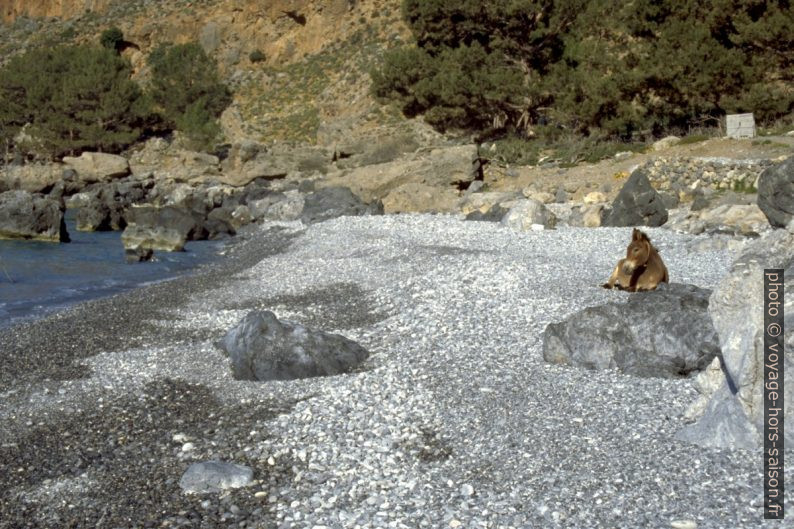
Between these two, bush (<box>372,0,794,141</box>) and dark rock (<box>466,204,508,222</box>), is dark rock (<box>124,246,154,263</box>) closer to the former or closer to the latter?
dark rock (<box>466,204,508,222</box>)

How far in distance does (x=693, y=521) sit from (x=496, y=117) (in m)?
36.7

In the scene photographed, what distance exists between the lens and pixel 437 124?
41344mm

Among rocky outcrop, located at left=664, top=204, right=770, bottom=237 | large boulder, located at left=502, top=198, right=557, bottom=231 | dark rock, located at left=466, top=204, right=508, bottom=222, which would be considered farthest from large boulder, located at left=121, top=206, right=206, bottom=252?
rocky outcrop, located at left=664, top=204, right=770, bottom=237

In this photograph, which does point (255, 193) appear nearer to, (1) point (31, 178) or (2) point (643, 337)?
(1) point (31, 178)

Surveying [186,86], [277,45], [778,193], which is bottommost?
[778,193]

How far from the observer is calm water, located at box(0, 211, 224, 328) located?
18.6 metres

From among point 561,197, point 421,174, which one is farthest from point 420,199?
point 561,197

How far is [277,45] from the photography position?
73.4m

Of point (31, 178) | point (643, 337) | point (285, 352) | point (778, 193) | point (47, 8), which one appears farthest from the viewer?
point (47, 8)

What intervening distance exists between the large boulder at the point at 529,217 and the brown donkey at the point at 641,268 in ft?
31.4

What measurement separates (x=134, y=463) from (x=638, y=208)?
17429 millimetres

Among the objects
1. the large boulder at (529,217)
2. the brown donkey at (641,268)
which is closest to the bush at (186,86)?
the large boulder at (529,217)

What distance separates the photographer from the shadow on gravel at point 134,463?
672cm

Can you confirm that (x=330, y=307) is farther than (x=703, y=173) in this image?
No
